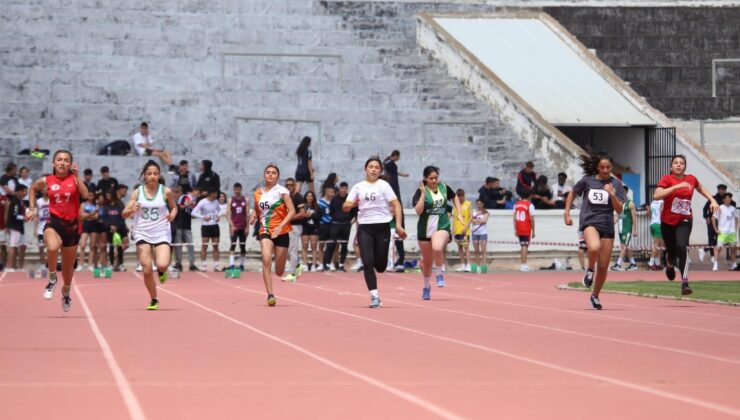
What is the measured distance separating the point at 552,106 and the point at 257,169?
346 inches

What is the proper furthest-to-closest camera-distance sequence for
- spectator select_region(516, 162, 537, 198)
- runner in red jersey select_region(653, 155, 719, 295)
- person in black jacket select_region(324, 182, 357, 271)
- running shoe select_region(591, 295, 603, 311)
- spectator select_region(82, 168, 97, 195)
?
spectator select_region(516, 162, 537, 198)
person in black jacket select_region(324, 182, 357, 271)
spectator select_region(82, 168, 97, 195)
runner in red jersey select_region(653, 155, 719, 295)
running shoe select_region(591, 295, 603, 311)

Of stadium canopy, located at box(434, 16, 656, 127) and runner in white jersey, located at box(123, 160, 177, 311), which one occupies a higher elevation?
stadium canopy, located at box(434, 16, 656, 127)

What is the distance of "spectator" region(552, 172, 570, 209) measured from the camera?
3644 centimetres

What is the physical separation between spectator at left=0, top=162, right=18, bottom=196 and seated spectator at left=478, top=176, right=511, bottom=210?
35.7 feet

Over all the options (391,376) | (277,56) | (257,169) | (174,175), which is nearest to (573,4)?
(277,56)

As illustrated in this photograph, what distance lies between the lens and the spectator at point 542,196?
1425 inches

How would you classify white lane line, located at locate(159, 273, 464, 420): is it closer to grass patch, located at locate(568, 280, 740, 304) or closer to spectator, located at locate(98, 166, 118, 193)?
grass patch, located at locate(568, 280, 740, 304)

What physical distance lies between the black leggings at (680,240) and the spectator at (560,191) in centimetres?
1552

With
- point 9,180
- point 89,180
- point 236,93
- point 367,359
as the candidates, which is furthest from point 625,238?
point 367,359

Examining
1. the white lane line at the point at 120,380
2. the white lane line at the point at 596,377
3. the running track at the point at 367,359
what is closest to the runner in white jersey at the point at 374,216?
the running track at the point at 367,359

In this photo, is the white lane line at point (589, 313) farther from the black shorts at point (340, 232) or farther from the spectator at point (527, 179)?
the spectator at point (527, 179)

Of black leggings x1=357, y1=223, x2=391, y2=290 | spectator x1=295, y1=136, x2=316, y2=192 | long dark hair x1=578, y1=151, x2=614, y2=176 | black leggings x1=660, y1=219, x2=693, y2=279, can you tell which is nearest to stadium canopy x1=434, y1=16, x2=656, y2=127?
spectator x1=295, y1=136, x2=316, y2=192

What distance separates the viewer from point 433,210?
2202 cm

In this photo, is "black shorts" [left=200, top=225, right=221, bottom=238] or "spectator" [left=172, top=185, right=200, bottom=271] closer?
"spectator" [left=172, top=185, right=200, bottom=271]
